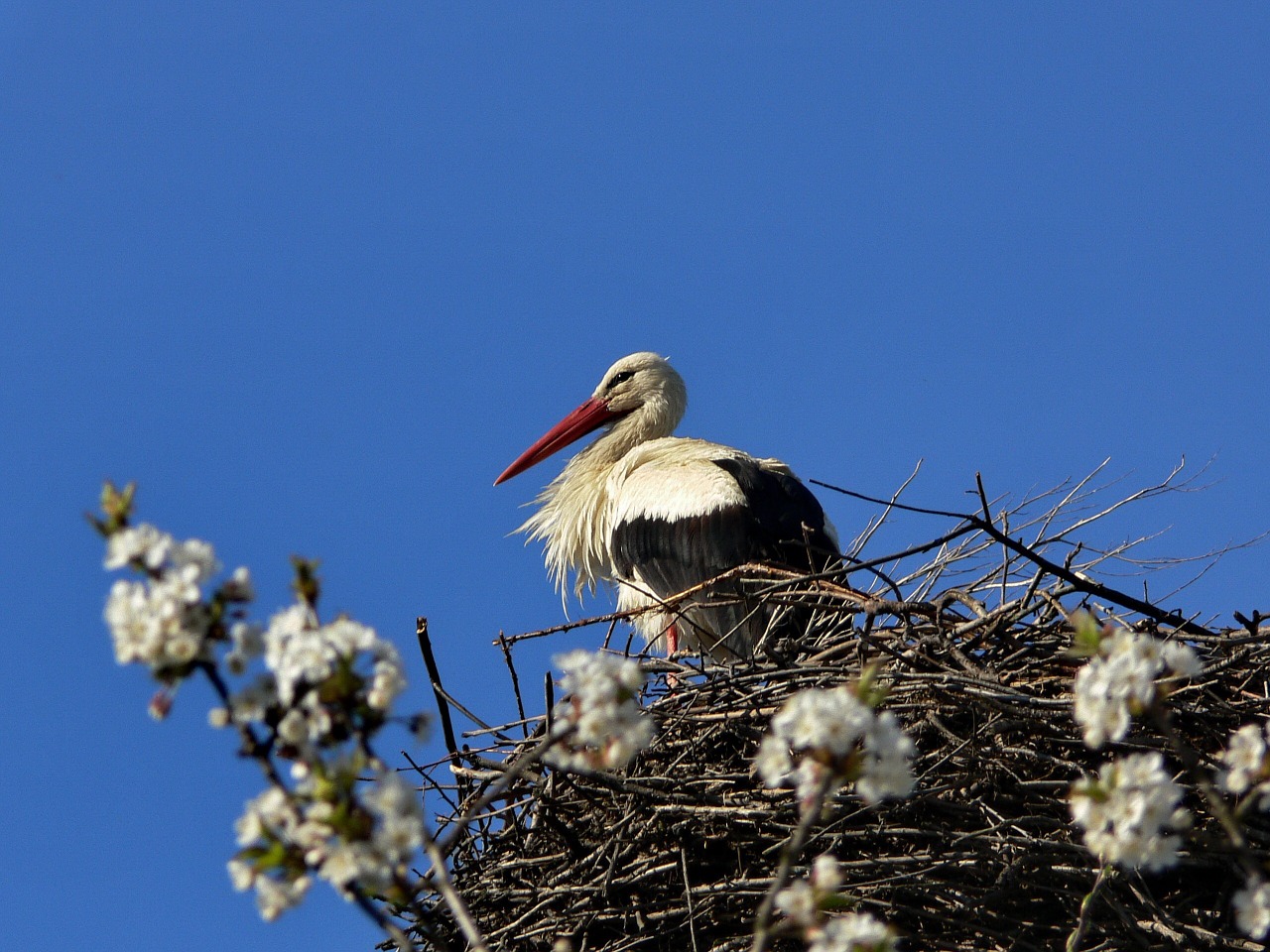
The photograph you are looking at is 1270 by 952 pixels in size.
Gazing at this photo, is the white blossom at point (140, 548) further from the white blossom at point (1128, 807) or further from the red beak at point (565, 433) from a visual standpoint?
the red beak at point (565, 433)

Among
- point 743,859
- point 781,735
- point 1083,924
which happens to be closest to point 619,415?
point 743,859

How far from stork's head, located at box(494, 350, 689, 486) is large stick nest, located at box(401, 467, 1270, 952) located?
2.33 meters

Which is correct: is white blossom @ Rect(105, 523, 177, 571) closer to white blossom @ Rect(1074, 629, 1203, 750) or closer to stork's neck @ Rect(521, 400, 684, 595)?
white blossom @ Rect(1074, 629, 1203, 750)

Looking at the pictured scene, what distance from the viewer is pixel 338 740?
126cm

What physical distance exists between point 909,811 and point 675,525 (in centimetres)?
172

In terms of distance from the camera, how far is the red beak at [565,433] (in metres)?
5.48

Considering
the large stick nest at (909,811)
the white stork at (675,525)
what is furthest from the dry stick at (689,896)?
the white stork at (675,525)

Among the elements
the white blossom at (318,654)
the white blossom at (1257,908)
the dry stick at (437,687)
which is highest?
the dry stick at (437,687)

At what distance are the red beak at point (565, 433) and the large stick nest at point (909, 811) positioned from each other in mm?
2404

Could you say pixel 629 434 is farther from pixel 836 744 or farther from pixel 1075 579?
pixel 836 744

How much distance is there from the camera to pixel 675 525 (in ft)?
14.4

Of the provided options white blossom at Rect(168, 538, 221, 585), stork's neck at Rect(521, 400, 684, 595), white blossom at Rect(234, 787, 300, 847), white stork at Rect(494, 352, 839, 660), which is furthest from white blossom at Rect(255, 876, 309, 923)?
stork's neck at Rect(521, 400, 684, 595)

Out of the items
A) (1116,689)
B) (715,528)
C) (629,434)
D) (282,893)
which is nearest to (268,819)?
(282,893)

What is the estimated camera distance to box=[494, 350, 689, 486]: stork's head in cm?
544
